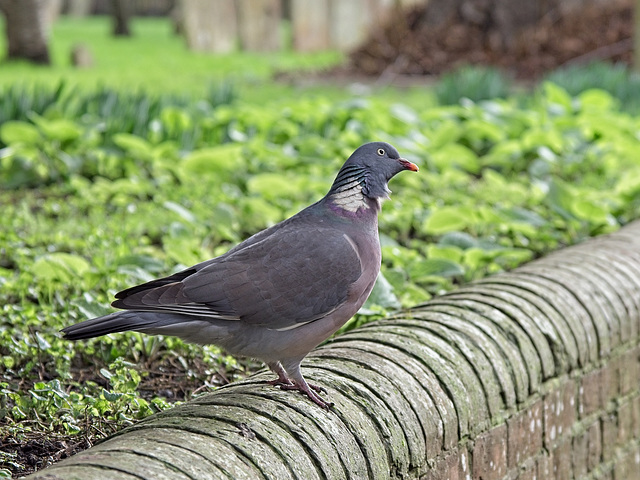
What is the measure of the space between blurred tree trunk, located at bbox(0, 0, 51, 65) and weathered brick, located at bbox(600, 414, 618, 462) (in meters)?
→ 10.4

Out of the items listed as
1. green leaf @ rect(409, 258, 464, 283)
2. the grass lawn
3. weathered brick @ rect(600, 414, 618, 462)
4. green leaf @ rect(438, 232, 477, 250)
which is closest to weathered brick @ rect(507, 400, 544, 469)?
weathered brick @ rect(600, 414, 618, 462)

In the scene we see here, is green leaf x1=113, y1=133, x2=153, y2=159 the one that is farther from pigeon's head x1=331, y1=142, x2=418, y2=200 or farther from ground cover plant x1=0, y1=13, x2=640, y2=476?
pigeon's head x1=331, y1=142, x2=418, y2=200

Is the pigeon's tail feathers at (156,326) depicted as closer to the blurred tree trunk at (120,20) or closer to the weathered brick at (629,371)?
the weathered brick at (629,371)

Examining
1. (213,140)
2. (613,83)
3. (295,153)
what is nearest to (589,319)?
(295,153)

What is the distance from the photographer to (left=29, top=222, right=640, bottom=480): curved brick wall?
86.0 inches

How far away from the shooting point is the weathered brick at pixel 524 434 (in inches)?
121

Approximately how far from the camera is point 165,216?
450cm

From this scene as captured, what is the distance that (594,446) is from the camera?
A: 3.63m

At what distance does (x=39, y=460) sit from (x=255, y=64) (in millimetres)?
12298

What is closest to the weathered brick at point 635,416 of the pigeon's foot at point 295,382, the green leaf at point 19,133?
the pigeon's foot at point 295,382

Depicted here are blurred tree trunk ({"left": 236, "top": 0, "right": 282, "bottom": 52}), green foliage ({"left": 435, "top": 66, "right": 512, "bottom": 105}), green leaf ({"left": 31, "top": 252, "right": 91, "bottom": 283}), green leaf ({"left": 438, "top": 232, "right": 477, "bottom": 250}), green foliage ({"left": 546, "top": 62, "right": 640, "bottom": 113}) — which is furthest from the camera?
blurred tree trunk ({"left": 236, "top": 0, "right": 282, "bottom": 52})

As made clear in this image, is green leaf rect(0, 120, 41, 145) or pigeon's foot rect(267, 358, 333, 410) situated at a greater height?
pigeon's foot rect(267, 358, 333, 410)

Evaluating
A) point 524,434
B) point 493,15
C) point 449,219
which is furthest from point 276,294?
point 493,15

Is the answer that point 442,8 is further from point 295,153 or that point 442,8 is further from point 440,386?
point 440,386
